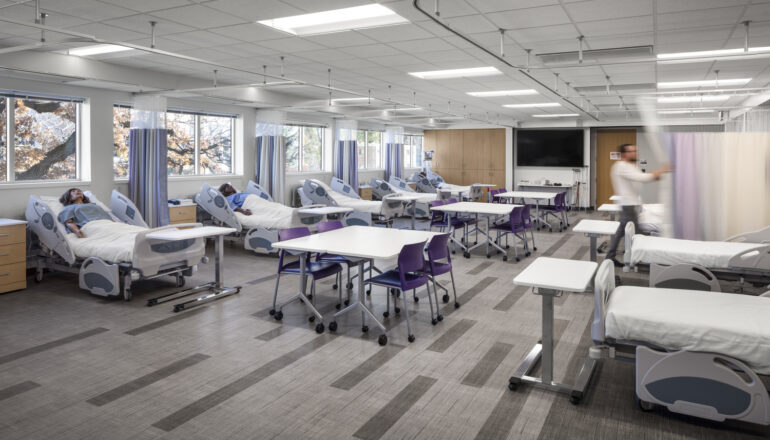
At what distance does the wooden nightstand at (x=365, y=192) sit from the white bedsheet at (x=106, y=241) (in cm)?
734

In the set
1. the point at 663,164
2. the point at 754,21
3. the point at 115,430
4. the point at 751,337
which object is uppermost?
the point at 754,21

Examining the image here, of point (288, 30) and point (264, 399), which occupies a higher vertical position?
point (288, 30)

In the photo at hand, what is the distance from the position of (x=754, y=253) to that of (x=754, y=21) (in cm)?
212

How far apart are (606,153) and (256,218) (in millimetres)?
11694

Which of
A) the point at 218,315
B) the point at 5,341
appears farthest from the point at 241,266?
the point at 5,341

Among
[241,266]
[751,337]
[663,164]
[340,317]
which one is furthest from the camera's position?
[241,266]

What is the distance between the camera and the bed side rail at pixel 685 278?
426cm

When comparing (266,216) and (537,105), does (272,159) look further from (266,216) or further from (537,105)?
(537,105)

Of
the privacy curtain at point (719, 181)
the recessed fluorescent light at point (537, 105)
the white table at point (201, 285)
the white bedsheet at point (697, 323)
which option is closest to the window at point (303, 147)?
the recessed fluorescent light at point (537, 105)

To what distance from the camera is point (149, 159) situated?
25.3 feet

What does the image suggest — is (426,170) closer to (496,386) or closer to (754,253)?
(754,253)

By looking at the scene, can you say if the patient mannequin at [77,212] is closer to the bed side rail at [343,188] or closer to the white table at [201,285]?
the white table at [201,285]

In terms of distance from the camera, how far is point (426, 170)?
1758cm

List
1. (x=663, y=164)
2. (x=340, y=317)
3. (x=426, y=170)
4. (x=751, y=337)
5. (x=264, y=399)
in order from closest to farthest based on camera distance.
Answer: (x=751, y=337), (x=264, y=399), (x=663, y=164), (x=340, y=317), (x=426, y=170)
